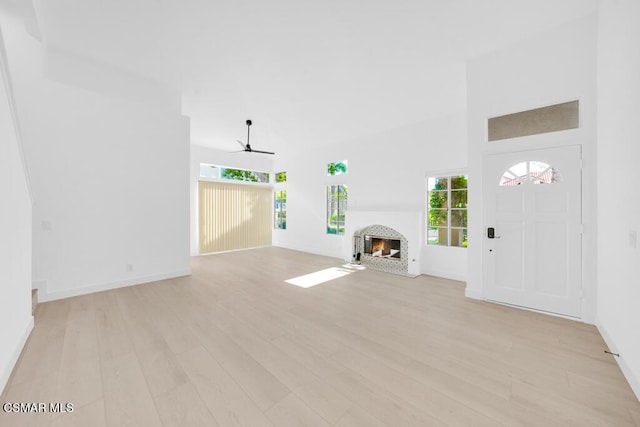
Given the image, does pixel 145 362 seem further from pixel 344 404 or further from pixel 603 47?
pixel 603 47

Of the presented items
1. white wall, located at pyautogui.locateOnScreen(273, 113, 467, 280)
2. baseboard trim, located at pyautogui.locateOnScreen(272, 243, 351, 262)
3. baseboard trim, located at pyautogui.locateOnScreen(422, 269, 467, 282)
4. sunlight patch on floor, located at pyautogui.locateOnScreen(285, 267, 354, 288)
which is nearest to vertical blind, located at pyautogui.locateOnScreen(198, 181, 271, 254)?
baseboard trim, located at pyautogui.locateOnScreen(272, 243, 351, 262)

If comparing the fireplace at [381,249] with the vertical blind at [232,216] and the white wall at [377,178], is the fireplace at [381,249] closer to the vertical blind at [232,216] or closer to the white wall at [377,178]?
the white wall at [377,178]

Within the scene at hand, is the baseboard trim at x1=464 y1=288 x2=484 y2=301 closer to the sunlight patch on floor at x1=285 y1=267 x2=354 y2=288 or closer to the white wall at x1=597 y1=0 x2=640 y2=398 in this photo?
the white wall at x1=597 y1=0 x2=640 y2=398

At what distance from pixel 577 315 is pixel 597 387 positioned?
147cm

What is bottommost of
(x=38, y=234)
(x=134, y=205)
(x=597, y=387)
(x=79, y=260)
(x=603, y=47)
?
(x=597, y=387)

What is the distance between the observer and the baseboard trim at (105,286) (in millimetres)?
3512

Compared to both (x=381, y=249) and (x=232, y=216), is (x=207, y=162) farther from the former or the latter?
(x=381, y=249)

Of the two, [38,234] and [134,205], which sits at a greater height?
[134,205]

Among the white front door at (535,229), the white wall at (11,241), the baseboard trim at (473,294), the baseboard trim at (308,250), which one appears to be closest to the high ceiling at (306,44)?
the white front door at (535,229)

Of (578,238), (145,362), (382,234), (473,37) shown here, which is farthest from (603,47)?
(145,362)

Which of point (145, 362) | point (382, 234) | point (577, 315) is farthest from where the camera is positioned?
point (382, 234)

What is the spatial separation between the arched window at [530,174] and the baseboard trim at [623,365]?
5.58ft

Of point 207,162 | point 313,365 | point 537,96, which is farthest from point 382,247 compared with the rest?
point 207,162

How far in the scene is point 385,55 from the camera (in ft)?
11.9
